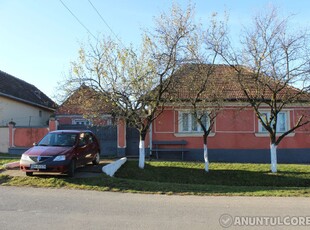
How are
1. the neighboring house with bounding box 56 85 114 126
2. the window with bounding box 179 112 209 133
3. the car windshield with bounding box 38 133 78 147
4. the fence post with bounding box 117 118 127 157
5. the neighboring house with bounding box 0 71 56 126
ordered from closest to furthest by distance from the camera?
the car windshield with bounding box 38 133 78 147 < the neighboring house with bounding box 56 85 114 126 < the fence post with bounding box 117 118 127 157 < the window with bounding box 179 112 209 133 < the neighboring house with bounding box 0 71 56 126

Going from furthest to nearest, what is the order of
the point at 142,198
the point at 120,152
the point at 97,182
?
the point at 120,152, the point at 97,182, the point at 142,198

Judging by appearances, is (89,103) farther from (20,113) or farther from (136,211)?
(20,113)

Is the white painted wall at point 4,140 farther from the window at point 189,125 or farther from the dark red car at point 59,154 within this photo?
the window at point 189,125

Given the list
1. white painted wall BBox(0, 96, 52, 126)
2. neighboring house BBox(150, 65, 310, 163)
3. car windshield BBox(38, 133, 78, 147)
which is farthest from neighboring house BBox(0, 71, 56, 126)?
car windshield BBox(38, 133, 78, 147)

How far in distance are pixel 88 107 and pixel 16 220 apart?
347 inches

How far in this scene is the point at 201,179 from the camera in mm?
15828

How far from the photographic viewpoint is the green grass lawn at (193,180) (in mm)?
11062

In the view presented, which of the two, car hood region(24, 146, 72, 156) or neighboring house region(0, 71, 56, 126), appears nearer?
car hood region(24, 146, 72, 156)

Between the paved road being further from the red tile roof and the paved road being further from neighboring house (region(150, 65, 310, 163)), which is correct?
neighboring house (region(150, 65, 310, 163))

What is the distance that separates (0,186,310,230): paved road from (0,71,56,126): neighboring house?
13994mm

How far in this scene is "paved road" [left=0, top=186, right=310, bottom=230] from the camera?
6664 millimetres

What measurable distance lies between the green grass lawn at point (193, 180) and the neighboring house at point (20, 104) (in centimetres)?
957

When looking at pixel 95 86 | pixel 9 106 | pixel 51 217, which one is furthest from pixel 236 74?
pixel 9 106

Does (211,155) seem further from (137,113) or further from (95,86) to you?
(95,86)
